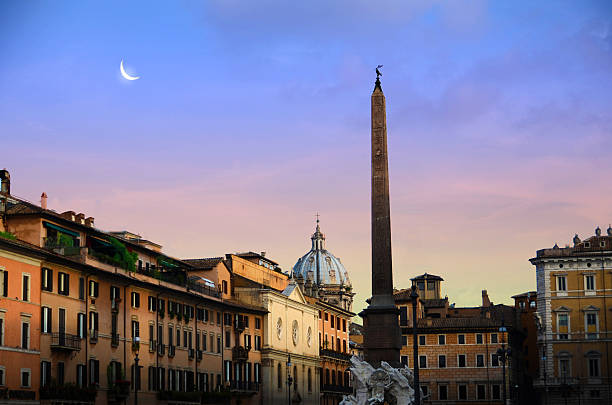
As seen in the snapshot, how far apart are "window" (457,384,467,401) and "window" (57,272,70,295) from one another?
57.2 metres

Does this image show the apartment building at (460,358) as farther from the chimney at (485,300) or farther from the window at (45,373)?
the window at (45,373)

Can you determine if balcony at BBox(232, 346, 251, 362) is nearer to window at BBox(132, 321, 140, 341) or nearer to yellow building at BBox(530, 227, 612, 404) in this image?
window at BBox(132, 321, 140, 341)

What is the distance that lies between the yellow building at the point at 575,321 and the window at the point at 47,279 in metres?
53.6

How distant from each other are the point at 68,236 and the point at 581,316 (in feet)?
172

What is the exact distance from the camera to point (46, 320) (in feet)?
166

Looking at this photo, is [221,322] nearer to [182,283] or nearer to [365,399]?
[182,283]

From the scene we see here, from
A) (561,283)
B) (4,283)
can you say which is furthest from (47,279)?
(561,283)

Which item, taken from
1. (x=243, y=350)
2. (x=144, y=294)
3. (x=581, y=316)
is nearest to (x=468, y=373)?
(x=581, y=316)

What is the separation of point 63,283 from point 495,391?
191 feet

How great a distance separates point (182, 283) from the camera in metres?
68.3

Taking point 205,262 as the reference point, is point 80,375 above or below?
below

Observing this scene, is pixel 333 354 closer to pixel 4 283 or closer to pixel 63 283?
pixel 63 283

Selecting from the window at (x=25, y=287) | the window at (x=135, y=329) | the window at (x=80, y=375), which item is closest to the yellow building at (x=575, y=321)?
the window at (x=135, y=329)

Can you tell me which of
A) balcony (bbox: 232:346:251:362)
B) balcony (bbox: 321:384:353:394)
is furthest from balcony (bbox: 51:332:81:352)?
balcony (bbox: 321:384:353:394)
